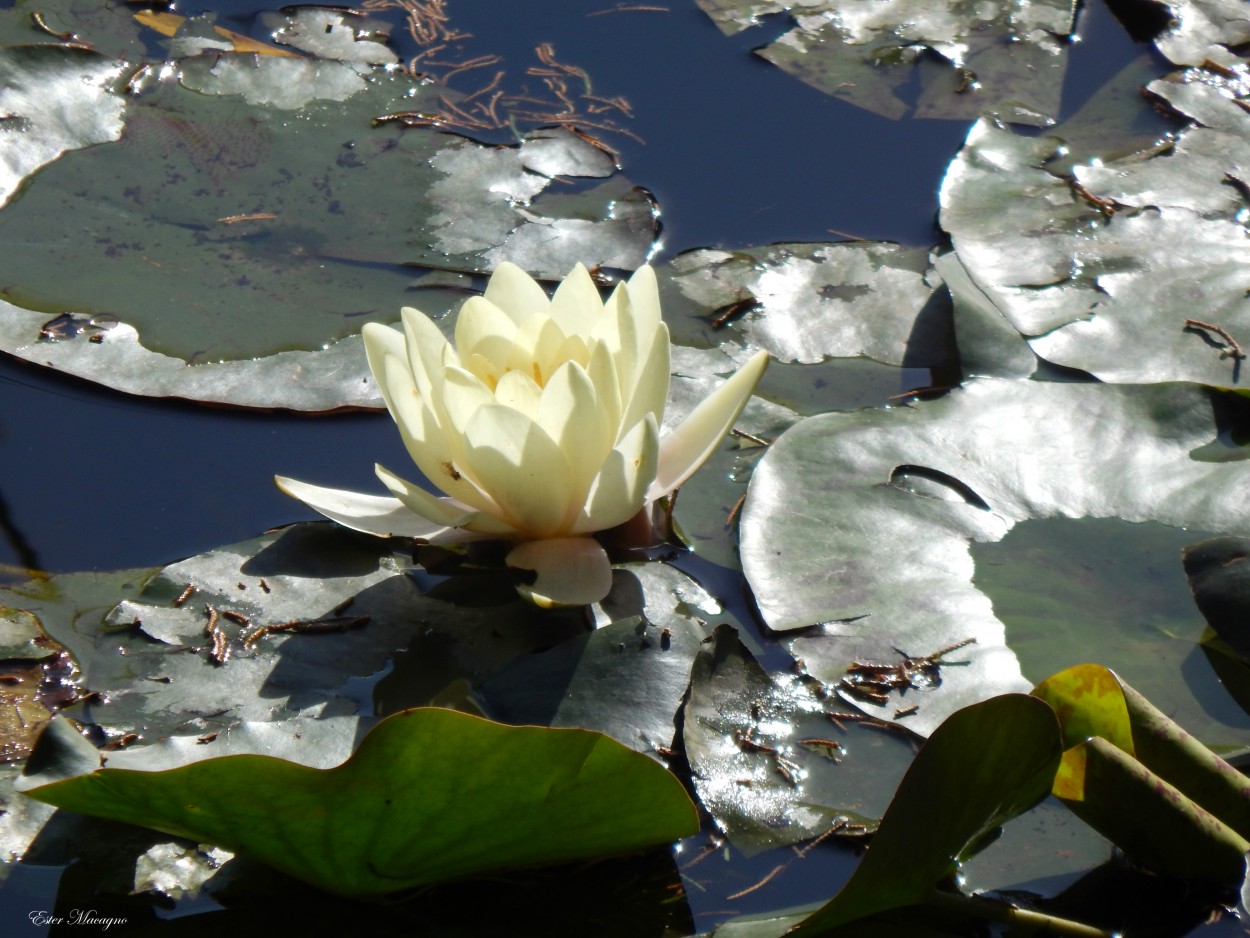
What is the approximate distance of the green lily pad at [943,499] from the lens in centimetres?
167

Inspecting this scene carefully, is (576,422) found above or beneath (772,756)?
above

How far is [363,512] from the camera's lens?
5.90 feet

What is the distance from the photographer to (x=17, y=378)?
7.25ft

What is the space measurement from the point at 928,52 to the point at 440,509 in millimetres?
2287

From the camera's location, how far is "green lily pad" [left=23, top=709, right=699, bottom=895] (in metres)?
1.16

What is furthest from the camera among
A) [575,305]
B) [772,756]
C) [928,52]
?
[928,52]

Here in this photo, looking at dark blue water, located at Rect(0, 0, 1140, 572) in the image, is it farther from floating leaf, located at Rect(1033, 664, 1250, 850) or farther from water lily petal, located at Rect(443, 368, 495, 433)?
floating leaf, located at Rect(1033, 664, 1250, 850)

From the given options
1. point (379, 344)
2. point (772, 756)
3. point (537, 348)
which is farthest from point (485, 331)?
point (772, 756)

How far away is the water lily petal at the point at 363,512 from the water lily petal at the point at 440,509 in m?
0.02

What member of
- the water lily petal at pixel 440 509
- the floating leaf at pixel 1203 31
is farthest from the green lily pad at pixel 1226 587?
the floating leaf at pixel 1203 31

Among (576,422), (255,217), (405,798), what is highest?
(576,422)

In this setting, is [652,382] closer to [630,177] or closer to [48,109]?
[630,177]

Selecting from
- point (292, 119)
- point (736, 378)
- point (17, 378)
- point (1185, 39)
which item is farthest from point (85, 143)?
point (1185, 39)

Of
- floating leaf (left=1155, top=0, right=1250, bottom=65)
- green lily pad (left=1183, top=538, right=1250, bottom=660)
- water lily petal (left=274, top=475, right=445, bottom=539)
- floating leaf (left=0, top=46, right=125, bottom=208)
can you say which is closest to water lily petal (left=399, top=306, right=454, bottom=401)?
water lily petal (left=274, top=475, right=445, bottom=539)
